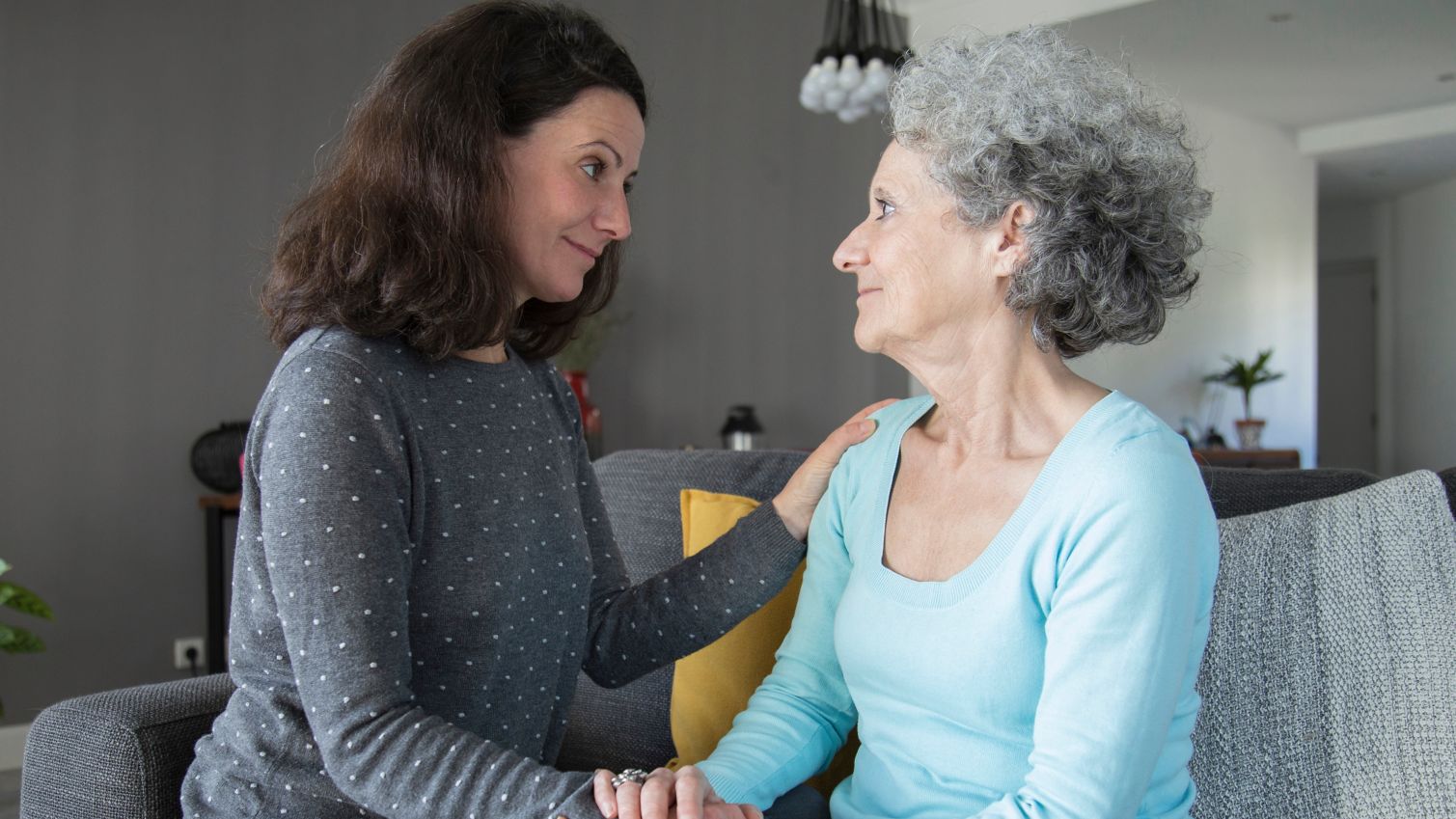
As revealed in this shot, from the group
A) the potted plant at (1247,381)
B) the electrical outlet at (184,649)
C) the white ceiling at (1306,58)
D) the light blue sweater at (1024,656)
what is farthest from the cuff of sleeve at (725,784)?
the potted plant at (1247,381)

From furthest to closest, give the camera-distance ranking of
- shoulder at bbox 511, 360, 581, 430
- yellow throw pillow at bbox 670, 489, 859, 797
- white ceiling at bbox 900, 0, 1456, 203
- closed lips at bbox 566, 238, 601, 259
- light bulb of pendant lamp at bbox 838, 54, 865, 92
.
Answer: white ceiling at bbox 900, 0, 1456, 203
light bulb of pendant lamp at bbox 838, 54, 865, 92
yellow throw pillow at bbox 670, 489, 859, 797
shoulder at bbox 511, 360, 581, 430
closed lips at bbox 566, 238, 601, 259

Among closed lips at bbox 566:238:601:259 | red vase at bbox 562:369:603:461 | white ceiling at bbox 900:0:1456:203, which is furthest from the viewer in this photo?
white ceiling at bbox 900:0:1456:203

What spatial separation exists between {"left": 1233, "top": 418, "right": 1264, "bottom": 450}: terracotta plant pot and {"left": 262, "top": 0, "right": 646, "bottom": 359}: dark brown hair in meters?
8.47

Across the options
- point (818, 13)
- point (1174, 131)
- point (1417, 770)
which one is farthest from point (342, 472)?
point (818, 13)

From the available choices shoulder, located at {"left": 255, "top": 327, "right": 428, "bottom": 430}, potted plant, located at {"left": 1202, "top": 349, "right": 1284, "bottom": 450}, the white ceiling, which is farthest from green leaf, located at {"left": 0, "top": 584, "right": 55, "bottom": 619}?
potted plant, located at {"left": 1202, "top": 349, "right": 1284, "bottom": 450}

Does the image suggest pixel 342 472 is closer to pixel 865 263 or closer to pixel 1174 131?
pixel 865 263

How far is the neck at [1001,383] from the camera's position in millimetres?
1282

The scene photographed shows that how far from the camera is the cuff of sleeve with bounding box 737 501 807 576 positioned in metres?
1.48

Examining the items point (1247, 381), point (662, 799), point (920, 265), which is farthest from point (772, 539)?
point (1247, 381)

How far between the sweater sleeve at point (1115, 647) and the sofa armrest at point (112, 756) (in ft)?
3.01

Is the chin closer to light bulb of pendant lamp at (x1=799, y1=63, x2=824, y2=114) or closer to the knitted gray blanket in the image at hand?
the knitted gray blanket

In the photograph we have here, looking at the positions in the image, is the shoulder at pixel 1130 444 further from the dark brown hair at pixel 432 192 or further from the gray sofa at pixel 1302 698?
the dark brown hair at pixel 432 192

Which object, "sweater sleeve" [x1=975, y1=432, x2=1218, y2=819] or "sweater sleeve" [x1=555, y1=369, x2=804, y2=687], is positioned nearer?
"sweater sleeve" [x1=975, y1=432, x2=1218, y2=819]

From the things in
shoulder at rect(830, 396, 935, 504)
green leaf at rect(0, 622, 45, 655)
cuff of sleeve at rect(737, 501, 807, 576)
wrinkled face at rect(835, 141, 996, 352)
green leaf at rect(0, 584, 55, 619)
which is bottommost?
green leaf at rect(0, 622, 45, 655)
